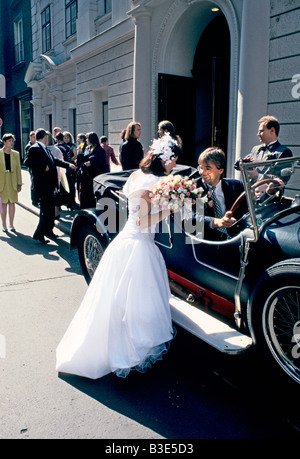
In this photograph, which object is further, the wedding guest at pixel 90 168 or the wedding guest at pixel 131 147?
the wedding guest at pixel 90 168

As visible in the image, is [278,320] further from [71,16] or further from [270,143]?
[71,16]

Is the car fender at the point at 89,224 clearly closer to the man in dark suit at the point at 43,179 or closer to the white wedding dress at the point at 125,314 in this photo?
the white wedding dress at the point at 125,314

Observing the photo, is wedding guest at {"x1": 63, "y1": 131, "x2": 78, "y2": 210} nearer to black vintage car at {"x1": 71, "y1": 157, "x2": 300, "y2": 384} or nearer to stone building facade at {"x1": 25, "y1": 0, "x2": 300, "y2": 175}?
stone building facade at {"x1": 25, "y1": 0, "x2": 300, "y2": 175}

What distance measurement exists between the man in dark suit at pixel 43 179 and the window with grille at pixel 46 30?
1452 centimetres

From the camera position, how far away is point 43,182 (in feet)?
23.0

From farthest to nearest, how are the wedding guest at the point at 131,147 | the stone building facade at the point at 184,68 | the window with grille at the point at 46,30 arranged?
1. the window with grille at the point at 46,30
2. the wedding guest at the point at 131,147
3. the stone building facade at the point at 184,68

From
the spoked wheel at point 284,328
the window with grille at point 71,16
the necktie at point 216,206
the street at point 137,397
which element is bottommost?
the street at point 137,397

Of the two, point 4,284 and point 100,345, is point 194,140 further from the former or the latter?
point 100,345

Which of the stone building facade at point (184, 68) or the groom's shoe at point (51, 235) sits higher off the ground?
the stone building facade at point (184, 68)

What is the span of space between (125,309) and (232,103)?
225 inches

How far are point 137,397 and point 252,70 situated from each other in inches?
228

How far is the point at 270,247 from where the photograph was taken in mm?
2592

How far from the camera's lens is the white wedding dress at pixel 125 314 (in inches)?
113

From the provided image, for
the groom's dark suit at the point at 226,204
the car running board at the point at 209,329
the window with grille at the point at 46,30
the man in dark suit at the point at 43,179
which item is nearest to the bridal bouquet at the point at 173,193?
the groom's dark suit at the point at 226,204
